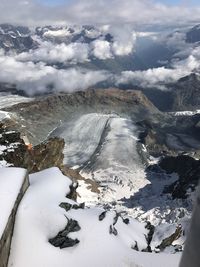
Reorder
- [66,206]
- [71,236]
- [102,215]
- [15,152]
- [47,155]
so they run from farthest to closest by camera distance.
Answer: [47,155]
[15,152]
[66,206]
[102,215]
[71,236]

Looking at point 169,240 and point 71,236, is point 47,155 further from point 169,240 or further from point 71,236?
point 71,236

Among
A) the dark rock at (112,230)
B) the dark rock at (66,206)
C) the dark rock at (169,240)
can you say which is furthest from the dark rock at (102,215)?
the dark rock at (169,240)

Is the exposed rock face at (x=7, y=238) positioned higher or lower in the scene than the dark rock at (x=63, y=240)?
higher

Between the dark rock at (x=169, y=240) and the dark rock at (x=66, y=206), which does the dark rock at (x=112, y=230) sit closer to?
the dark rock at (x=66, y=206)

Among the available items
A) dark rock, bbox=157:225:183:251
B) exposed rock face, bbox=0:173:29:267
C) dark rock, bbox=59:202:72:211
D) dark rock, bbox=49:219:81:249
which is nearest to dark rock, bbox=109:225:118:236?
dark rock, bbox=59:202:72:211

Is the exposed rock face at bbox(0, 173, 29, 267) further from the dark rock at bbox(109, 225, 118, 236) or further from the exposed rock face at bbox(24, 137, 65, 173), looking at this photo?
the exposed rock face at bbox(24, 137, 65, 173)

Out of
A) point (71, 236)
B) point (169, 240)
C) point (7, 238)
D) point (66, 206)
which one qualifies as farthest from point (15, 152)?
point (7, 238)

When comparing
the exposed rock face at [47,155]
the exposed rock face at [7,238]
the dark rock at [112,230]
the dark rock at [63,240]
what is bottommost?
the exposed rock face at [47,155]

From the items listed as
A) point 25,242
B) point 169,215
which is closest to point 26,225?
point 25,242
